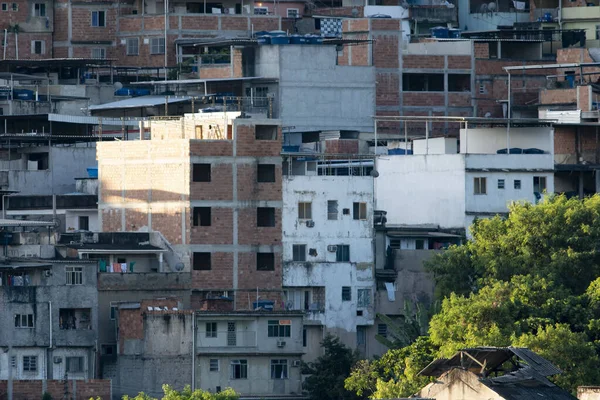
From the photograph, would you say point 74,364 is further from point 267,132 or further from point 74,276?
point 267,132

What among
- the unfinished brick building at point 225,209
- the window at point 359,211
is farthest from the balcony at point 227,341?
the window at point 359,211

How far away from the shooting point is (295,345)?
67500 millimetres

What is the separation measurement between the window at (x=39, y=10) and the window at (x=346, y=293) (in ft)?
98.6

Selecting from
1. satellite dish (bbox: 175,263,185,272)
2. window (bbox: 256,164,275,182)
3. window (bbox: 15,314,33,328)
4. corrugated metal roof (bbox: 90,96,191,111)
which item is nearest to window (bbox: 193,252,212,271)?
satellite dish (bbox: 175,263,185,272)

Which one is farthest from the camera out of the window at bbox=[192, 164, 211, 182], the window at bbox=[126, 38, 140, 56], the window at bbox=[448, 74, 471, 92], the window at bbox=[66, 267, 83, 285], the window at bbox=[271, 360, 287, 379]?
the window at bbox=[126, 38, 140, 56]

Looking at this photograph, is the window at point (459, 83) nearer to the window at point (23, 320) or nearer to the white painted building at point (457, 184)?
the white painted building at point (457, 184)

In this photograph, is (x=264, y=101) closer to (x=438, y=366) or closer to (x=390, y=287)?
(x=390, y=287)

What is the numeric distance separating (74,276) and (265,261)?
766 centimetres

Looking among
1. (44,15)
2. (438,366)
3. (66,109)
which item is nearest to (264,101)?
(66,109)

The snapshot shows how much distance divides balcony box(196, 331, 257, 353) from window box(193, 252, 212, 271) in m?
4.28

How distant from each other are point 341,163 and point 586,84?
1561 centimetres

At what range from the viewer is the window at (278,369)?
67188 mm

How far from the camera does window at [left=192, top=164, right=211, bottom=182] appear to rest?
7106 cm

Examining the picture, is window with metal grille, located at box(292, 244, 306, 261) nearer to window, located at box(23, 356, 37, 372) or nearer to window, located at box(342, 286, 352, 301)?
window, located at box(342, 286, 352, 301)
